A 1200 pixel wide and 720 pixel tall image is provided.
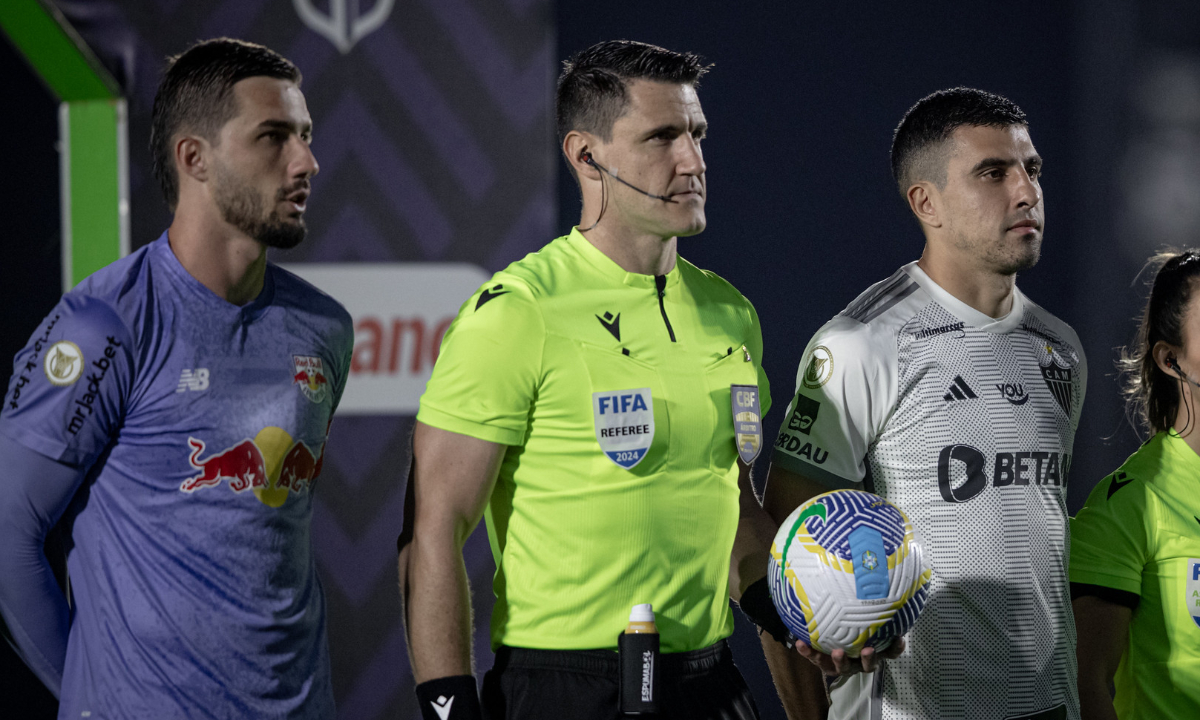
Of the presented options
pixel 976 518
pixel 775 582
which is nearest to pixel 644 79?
pixel 775 582

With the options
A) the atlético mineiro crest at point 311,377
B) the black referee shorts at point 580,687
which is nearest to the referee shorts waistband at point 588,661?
the black referee shorts at point 580,687

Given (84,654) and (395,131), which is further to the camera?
(395,131)

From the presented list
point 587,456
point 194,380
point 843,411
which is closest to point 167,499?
point 194,380

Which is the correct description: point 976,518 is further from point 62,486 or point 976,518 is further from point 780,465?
point 62,486

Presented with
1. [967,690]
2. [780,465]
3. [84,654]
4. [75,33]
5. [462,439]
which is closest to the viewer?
[462,439]

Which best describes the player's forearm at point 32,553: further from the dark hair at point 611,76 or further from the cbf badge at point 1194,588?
the cbf badge at point 1194,588

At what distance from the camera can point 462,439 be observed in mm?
1486

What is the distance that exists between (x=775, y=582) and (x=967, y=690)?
48 centimetres

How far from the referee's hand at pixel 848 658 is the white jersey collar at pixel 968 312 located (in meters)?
0.67

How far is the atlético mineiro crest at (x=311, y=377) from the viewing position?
68.7 inches

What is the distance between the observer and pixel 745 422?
1.67 m

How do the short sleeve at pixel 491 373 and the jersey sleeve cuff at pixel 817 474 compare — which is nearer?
the short sleeve at pixel 491 373

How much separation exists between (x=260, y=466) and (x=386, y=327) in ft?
3.40

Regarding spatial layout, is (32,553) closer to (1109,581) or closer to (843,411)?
(843,411)
